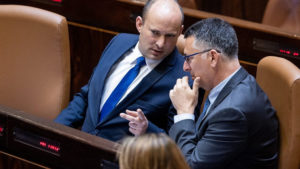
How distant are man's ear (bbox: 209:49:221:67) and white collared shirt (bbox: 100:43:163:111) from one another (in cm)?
26

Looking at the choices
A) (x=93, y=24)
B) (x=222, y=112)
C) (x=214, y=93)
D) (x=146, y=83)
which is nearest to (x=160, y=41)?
(x=146, y=83)

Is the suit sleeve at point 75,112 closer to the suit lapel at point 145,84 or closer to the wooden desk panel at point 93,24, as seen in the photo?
the suit lapel at point 145,84

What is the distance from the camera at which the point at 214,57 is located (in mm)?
1152

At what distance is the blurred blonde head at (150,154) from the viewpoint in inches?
29.0

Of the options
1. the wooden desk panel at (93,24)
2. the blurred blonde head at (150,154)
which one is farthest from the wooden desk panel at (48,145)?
the wooden desk panel at (93,24)

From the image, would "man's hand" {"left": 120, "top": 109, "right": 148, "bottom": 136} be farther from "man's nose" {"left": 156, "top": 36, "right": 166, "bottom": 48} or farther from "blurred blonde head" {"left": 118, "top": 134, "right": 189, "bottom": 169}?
"blurred blonde head" {"left": 118, "top": 134, "right": 189, "bottom": 169}

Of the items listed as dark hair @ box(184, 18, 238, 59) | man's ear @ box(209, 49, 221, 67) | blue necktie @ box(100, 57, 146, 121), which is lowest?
blue necktie @ box(100, 57, 146, 121)

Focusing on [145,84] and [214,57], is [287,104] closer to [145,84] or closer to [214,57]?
[214,57]

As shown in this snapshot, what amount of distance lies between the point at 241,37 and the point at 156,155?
103 cm

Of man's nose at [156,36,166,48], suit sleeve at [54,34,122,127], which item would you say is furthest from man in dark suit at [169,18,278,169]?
suit sleeve at [54,34,122,127]

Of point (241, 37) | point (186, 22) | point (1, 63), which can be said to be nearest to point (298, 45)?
point (241, 37)

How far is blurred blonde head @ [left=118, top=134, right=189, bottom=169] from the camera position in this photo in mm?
735

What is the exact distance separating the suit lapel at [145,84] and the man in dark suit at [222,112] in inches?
4.8

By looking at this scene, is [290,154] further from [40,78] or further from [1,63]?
[1,63]
